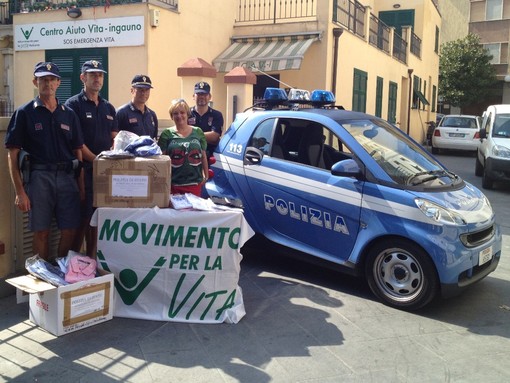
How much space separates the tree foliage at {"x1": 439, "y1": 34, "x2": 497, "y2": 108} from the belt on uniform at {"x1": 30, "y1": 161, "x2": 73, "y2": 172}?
116ft

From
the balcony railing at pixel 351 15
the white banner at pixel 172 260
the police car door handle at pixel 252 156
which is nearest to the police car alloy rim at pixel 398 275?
the white banner at pixel 172 260

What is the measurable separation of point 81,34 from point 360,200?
9.78 metres

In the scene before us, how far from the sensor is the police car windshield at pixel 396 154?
470 centimetres

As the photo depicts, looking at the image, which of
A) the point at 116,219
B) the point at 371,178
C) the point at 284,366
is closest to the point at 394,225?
the point at 371,178

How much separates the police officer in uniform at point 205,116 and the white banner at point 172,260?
6.93 feet

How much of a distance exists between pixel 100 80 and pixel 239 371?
9.36ft

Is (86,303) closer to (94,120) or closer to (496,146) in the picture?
(94,120)

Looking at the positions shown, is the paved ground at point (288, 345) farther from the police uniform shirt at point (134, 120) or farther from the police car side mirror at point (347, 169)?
the police uniform shirt at point (134, 120)

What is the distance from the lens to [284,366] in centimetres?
356

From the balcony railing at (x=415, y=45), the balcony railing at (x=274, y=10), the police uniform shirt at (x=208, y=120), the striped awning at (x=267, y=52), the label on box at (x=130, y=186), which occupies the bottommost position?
the label on box at (x=130, y=186)

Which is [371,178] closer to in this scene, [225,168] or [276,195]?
[276,195]

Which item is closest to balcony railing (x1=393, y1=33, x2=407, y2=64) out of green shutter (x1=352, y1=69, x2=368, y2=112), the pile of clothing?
green shutter (x1=352, y1=69, x2=368, y2=112)

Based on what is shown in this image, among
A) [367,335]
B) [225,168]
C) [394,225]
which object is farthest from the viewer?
[225,168]

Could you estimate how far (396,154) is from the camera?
5.01 m
